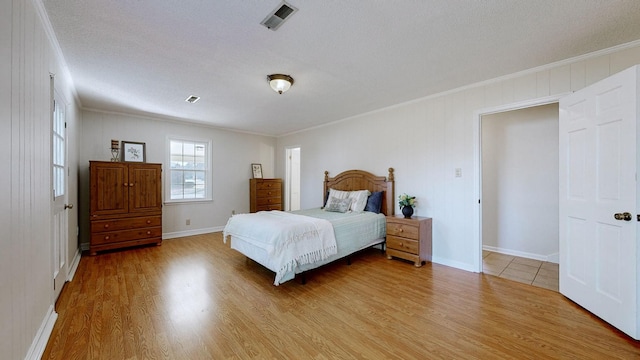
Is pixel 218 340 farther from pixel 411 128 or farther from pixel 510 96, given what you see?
pixel 510 96

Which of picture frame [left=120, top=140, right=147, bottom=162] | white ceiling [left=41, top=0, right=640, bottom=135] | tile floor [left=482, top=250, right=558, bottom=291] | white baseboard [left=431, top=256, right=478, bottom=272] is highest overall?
white ceiling [left=41, top=0, right=640, bottom=135]

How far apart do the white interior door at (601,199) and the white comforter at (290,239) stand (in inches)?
94.5

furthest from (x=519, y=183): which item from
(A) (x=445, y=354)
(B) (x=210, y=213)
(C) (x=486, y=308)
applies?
(B) (x=210, y=213)

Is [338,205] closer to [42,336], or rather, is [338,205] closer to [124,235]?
[42,336]

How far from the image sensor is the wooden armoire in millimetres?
3928

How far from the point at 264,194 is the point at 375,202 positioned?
3007mm

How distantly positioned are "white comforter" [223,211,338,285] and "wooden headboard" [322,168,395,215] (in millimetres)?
1424

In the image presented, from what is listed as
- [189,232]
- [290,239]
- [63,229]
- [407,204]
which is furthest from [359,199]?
[63,229]

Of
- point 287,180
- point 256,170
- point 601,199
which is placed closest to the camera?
point 601,199

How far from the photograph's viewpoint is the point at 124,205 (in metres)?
4.18

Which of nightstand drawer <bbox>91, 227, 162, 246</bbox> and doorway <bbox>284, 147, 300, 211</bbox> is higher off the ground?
doorway <bbox>284, 147, 300, 211</bbox>

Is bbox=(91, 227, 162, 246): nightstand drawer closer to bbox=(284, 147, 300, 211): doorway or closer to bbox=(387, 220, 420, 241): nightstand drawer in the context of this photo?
bbox=(284, 147, 300, 211): doorway

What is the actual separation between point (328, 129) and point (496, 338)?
4309 millimetres

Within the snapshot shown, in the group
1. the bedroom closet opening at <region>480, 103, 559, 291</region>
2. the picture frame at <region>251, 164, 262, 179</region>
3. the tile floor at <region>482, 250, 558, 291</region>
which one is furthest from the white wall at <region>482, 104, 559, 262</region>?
the picture frame at <region>251, 164, 262, 179</region>
